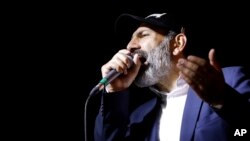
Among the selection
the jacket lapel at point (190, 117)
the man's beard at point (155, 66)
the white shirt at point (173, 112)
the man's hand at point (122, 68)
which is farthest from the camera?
the man's beard at point (155, 66)

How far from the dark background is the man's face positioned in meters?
0.28

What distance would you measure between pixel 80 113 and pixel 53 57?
40 cm

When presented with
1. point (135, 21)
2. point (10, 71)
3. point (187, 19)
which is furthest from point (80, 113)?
point (187, 19)

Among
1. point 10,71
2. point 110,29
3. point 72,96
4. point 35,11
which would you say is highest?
point 35,11

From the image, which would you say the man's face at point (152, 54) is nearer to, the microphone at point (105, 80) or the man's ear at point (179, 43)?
the man's ear at point (179, 43)

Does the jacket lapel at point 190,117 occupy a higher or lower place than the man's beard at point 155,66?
lower

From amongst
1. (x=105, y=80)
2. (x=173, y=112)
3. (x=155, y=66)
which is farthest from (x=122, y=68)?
(x=173, y=112)

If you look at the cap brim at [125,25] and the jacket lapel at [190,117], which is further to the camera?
the cap brim at [125,25]

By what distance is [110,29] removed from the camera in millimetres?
2146

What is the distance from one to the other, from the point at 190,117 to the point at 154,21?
60 centimetres

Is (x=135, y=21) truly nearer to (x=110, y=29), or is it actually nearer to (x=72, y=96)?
(x=110, y=29)

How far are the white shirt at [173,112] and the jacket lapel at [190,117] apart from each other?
0.51 ft

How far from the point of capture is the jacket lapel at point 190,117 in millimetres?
1506

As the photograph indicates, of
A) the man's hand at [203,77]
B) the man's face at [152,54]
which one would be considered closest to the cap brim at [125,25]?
the man's face at [152,54]
